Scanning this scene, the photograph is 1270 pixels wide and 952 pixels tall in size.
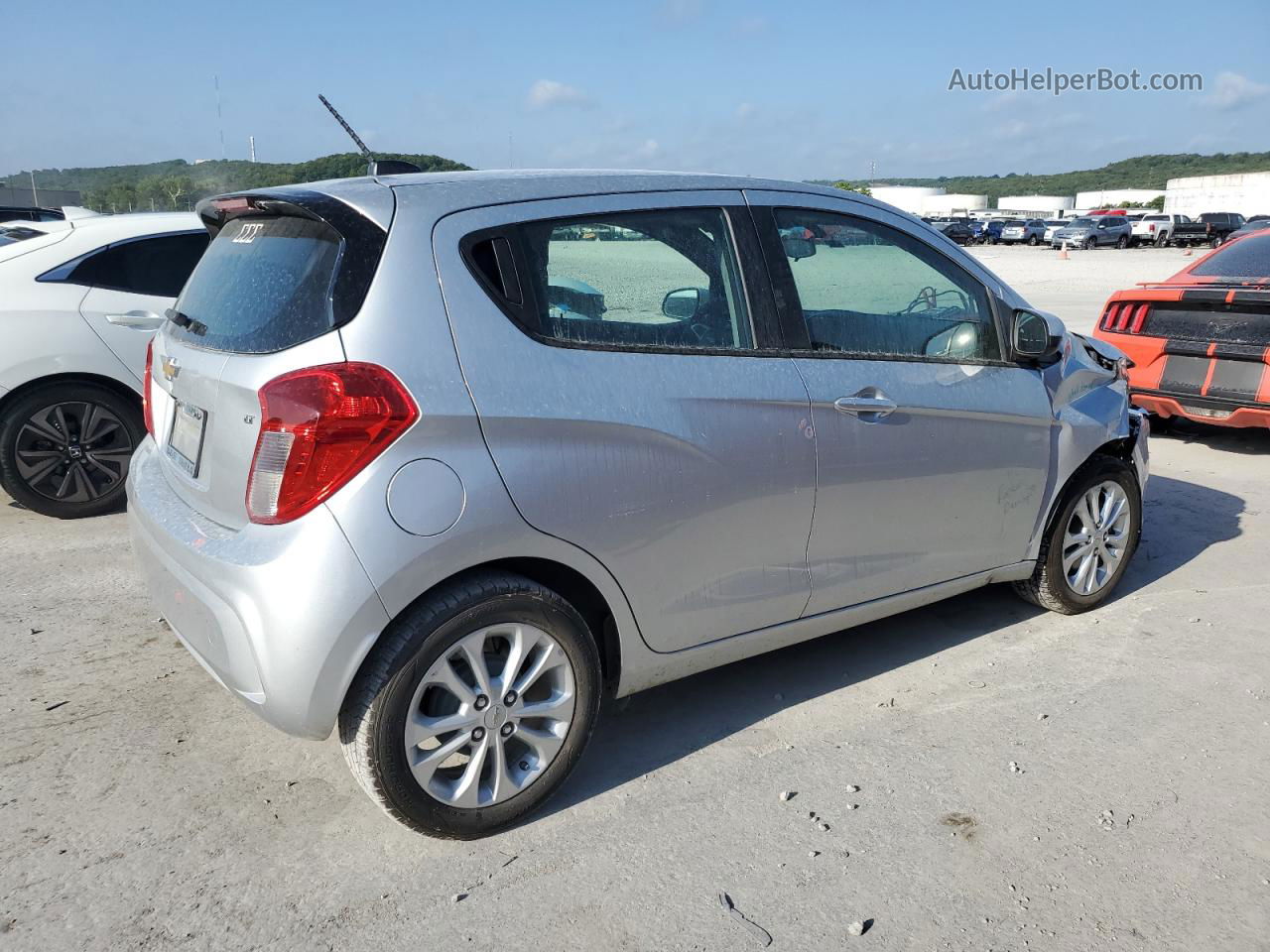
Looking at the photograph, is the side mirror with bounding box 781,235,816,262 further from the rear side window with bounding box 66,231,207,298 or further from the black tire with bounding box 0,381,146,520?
the black tire with bounding box 0,381,146,520

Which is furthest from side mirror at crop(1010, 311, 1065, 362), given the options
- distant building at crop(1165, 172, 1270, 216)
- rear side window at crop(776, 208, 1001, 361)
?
distant building at crop(1165, 172, 1270, 216)

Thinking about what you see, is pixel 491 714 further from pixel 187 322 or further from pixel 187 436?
pixel 187 322

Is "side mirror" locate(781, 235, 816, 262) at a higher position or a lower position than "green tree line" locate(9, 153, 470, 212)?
lower

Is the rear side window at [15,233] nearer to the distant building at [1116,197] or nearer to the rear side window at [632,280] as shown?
the rear side window at [632,280]

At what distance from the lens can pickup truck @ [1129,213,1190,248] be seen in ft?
168

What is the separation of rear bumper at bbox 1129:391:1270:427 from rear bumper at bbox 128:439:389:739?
18.2ft

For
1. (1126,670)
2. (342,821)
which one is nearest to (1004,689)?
(1126,670)

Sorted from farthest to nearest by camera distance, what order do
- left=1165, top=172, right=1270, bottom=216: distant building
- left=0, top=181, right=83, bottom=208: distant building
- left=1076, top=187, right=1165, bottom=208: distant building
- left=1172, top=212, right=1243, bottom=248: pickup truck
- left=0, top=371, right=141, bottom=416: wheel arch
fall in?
left=1076, top=187, right=1165, bottom=208: distant building < left=1165, top=172, right=1270, bottom=216: distant building < left=1172, top=212, right=1243, bottom=248: pickup truck < left=0, top=181, right=83, bottom=208: distant building < left=0, top=371, right=141, bottom=416: wheel arch

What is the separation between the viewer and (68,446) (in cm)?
568

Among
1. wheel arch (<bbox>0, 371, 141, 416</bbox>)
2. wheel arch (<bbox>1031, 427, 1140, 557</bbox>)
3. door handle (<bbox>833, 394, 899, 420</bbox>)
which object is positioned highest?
door handle (<bbox>833, 394, 899, 420</bbox>)

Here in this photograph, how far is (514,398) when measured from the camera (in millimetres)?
2697

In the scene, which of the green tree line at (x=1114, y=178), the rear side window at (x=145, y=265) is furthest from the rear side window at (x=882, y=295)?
the green tree line at (x=1114, y=178)

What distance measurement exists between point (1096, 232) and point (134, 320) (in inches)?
2035

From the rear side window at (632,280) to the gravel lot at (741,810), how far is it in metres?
1.36
